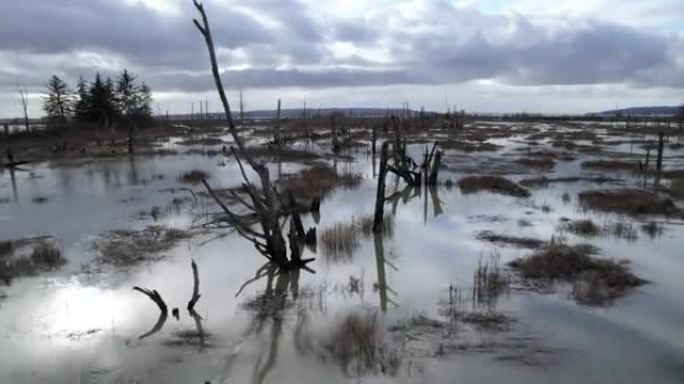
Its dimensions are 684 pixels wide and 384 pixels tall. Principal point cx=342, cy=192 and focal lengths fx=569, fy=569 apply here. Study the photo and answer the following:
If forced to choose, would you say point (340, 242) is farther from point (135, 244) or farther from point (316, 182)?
point (316, 182)

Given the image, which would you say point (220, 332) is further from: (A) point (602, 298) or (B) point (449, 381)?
(A) point (602, 298)

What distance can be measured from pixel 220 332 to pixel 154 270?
147 inches

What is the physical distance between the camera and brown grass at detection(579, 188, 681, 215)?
1688 cm

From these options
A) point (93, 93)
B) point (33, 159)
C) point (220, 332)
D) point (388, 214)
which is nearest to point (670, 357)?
point (220, 332)

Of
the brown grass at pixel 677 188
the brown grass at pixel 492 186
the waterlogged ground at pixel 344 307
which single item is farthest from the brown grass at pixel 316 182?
the brown grass at pixel 677 188

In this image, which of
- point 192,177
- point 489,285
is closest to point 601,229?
point 489,285

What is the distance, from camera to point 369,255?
42.3 ft

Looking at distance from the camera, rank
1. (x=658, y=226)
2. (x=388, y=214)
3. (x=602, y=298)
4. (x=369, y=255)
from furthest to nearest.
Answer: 1. (x=388, y=214)
2. (x=658, y=226)
3. (x=369, y=255)
4. (x=602, y=298)

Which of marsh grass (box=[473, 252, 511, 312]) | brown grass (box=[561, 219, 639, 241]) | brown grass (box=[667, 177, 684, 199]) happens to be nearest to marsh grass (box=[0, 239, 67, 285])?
marsh grass (box=[473, 252, 511, 312])

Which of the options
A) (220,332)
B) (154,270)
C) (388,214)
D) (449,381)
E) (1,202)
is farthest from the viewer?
(1,202)

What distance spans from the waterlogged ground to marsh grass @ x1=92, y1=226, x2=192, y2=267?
7 centimetres

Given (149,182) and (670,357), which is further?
(149,182)

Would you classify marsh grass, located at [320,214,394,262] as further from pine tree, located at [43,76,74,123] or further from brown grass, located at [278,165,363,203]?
pine tree, located at [43,76,74,123]

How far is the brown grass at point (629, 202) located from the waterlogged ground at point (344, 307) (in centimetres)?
62
